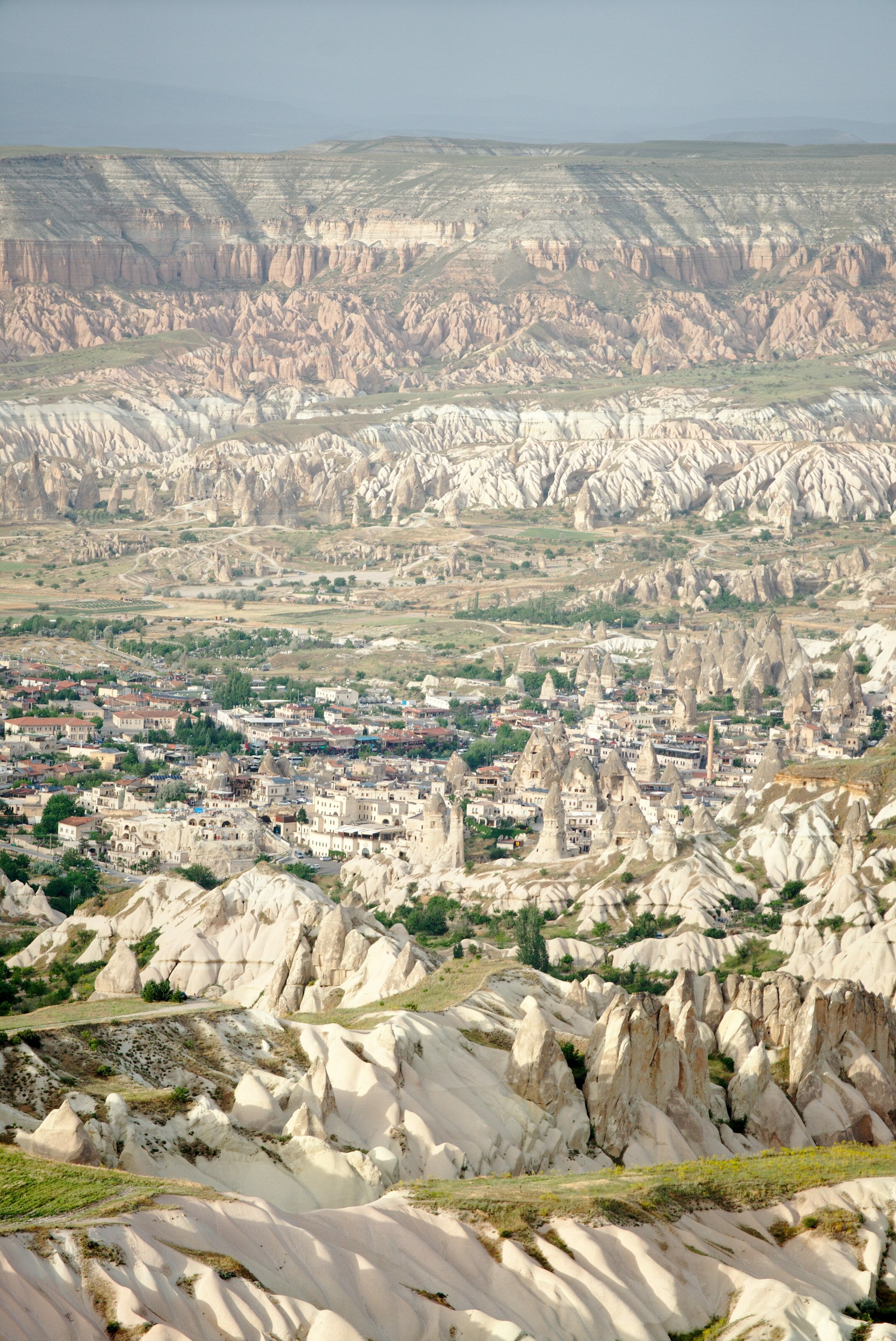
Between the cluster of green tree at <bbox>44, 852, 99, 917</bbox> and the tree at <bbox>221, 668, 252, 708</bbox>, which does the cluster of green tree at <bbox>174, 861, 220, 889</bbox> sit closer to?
the cluster of green tree at <bbox>44, 852, 99, 917</bbox>

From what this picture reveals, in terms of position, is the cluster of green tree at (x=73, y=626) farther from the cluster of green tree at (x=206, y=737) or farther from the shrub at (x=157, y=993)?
the shrub at (x=157, y=993)

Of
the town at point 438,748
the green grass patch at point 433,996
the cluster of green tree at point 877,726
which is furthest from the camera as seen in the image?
the cluster of green tree at point 877,726

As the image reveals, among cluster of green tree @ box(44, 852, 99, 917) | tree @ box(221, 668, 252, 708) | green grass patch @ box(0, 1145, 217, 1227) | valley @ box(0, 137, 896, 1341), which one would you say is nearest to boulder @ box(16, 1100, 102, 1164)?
valley @ box(0, 137, 896, 1341)

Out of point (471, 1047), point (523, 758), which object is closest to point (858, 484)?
point (523, 758)

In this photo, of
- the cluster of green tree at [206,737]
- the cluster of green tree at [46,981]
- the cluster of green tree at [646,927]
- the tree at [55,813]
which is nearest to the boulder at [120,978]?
the cluster of green tree at [46,981]

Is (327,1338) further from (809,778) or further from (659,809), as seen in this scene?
(659,809)

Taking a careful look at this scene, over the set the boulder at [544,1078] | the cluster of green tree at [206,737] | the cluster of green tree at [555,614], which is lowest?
the cluster of green tree at [555,614]

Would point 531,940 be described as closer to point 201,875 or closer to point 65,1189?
point 201,875
